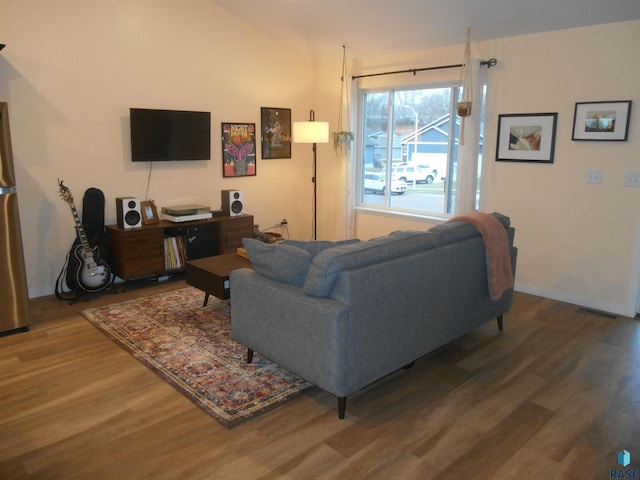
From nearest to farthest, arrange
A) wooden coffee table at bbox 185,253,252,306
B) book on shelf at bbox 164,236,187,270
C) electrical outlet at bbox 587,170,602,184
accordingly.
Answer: wooden coffee table at bbox 185,253,252,306 < electrical outlet at bbox 587,170,602,184 < book on shelf at bbox 164,236,187,270

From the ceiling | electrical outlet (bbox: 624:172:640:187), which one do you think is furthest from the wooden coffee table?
electrical outlet (bbox: 624:172:640:187)

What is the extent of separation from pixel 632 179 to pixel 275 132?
4.01 metres

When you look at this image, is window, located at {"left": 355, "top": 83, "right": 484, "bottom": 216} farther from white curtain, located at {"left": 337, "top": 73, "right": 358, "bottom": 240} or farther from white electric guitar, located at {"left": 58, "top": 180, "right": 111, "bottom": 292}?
white electric guitar, located at {"left": 58, "top": 180, "right": 111, "bottom": 292}

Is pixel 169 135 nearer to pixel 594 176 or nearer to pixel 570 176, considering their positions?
pixel 570 176

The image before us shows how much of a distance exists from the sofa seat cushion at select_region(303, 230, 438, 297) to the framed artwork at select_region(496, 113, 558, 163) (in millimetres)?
2447

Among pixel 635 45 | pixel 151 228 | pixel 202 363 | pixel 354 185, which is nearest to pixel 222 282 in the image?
pixel 202 363

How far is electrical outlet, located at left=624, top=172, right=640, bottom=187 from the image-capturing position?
407 cm

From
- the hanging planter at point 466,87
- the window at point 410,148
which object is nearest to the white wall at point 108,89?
the window at point 410,148

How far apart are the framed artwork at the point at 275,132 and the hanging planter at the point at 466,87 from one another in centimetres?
235

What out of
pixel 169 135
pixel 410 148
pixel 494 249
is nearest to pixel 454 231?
pixel 494 249

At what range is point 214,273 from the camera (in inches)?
154

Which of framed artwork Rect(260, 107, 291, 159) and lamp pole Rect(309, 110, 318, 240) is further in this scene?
lamp pole Rect(309, 110, 318, 240)

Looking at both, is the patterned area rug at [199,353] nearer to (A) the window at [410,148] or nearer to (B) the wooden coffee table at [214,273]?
(B) the wooden coffee table at [214,273]

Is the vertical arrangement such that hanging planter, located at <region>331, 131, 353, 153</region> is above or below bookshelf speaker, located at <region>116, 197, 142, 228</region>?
Answer: above
